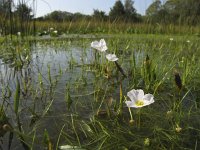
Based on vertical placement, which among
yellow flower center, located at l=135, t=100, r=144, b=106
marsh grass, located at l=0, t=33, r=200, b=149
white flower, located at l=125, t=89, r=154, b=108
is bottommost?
marsh grass, located at l=0, t=33, r=200, b=149

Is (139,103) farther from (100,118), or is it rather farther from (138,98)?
(100,118)

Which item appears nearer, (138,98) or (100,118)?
(138,98)

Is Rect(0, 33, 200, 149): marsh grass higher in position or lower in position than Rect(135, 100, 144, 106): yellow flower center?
lower

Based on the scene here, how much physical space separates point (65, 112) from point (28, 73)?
1.11 meters

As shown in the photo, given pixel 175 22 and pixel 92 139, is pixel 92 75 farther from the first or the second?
pixel 175 22

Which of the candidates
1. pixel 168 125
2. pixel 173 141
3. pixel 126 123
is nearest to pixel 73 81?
pixel 126 123

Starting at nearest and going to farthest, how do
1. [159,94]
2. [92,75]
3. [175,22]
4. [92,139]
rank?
[92,139] < [159,94] < [92,75] < [175,22]

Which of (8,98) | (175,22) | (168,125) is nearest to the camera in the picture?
(168,125)

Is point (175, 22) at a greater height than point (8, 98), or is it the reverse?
point (175, 22)

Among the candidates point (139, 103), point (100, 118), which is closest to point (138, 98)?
point (139, 103)

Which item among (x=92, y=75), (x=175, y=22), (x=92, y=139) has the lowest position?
(x=92, y=139)

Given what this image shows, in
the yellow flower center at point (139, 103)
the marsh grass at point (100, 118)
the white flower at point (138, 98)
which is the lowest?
the marsh grass at point (100, 118)

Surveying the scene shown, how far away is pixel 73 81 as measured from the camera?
2219mm

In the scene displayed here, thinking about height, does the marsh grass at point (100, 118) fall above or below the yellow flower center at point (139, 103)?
below
